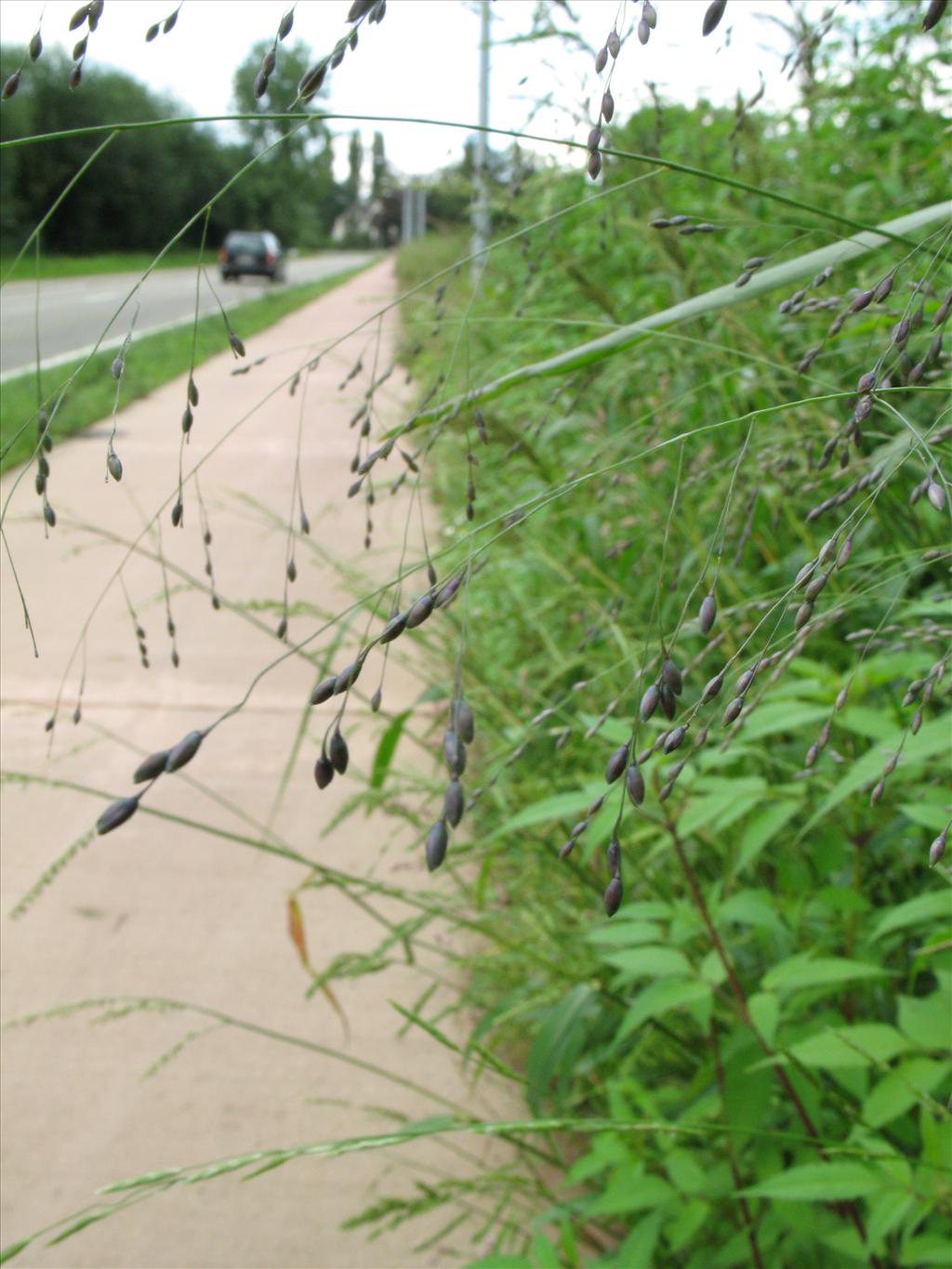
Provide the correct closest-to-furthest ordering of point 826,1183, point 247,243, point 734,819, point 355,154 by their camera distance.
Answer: point 826,1183, point 734,819, point 355,154, point 247,243

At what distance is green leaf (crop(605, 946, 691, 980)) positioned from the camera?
3.89 feet

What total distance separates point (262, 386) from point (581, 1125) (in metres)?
6.10

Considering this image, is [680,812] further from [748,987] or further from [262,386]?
[262,386]

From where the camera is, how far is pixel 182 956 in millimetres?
1748

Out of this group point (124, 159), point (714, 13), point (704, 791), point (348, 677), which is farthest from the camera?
point (124, 159)

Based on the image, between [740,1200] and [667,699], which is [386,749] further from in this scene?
[667,699]

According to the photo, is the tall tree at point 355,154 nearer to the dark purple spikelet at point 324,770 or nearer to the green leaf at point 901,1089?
the dark purple spikelet at point 324,770

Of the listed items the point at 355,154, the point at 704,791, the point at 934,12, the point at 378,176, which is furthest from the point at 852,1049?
the point at 355,154

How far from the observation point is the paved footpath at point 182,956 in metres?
1.27

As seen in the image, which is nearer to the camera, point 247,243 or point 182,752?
point 182,752

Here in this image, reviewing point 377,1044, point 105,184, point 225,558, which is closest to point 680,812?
point 377,1044

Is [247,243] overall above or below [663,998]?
above

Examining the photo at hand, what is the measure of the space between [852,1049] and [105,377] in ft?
4.10

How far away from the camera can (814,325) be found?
1828 millimetres
